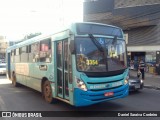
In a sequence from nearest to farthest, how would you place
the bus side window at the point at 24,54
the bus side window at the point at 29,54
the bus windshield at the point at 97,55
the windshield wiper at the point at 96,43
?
1. the bus windshield at the point at 97,55
2. the windshield wiper at the point at 96,43
3. the bus side window at the point at 29,54
4. the bus side window at the point at 24,54

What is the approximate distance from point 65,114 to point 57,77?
147 centimetres

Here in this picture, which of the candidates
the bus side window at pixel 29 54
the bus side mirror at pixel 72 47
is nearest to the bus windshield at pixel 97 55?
the bus side mirror at pixel 72 47

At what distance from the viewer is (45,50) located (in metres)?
10.5

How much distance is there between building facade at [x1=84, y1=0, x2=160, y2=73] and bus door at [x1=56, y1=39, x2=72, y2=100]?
53.9 ft

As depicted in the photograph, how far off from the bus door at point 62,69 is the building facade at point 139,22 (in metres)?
16.4

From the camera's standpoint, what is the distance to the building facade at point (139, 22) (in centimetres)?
2604

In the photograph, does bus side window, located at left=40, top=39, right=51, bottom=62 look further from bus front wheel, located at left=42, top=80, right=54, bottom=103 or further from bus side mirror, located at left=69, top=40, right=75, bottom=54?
bus side mirror, located at left=69, top=40, right=75, bottom=54

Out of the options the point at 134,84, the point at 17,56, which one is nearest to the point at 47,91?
the point at 134,84

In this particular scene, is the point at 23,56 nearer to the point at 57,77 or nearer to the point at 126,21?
the point at 57,77

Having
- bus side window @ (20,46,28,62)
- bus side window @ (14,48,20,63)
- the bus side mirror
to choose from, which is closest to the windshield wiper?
the bus side mirror

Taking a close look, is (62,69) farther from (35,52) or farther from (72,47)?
(35,52)

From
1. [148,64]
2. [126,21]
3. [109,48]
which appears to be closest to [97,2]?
[126,21]

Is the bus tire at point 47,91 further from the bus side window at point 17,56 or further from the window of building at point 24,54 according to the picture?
the bus side window at point 17,56

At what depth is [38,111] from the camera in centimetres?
902
